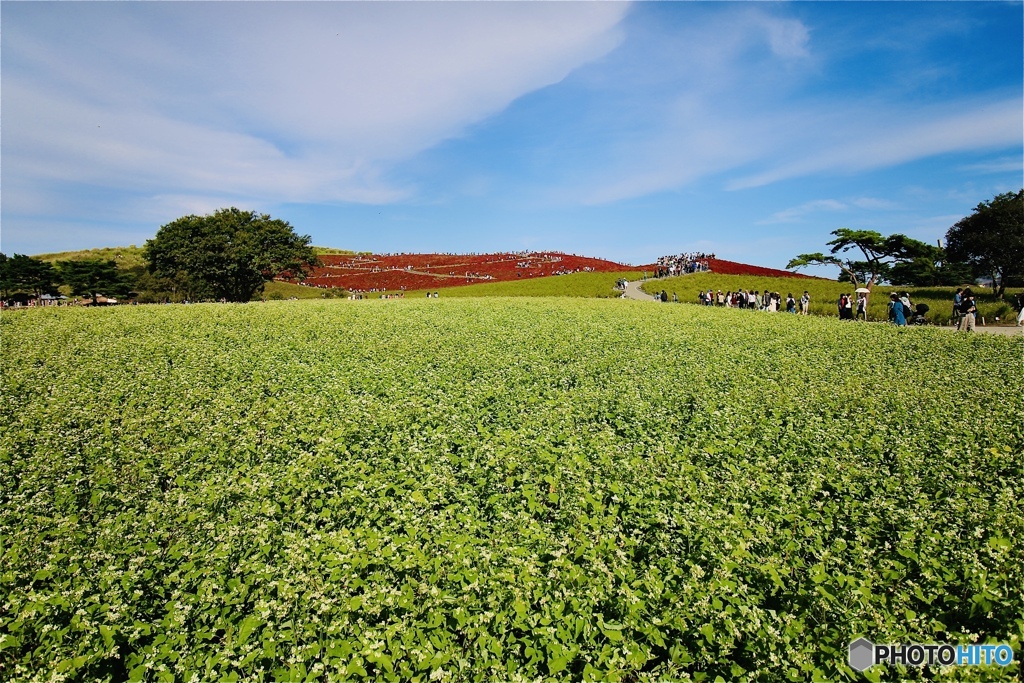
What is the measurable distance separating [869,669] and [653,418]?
7.91m

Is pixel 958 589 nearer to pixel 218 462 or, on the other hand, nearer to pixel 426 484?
pixel 426 484

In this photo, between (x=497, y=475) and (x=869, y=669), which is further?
(x=497, y=475)

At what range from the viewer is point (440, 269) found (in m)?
94.6

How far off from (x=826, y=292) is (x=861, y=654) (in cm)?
6217

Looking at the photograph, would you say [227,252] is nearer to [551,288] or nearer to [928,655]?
[551,288]

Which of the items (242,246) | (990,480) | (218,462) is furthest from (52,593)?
(242,246)

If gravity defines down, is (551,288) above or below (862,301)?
above

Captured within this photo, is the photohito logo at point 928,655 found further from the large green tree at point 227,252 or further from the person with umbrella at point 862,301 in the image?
the large green tree at point 227,252

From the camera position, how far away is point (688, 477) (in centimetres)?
932

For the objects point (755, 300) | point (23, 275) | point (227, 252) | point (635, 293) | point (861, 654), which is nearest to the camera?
point (861, 654)

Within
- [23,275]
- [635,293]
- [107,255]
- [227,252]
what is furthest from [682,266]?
[107,255]

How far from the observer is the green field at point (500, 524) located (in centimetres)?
543

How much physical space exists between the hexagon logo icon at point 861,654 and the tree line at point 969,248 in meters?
59.1

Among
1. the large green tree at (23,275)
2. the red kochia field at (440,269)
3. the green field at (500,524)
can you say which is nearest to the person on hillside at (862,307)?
the green field at (500,524)
